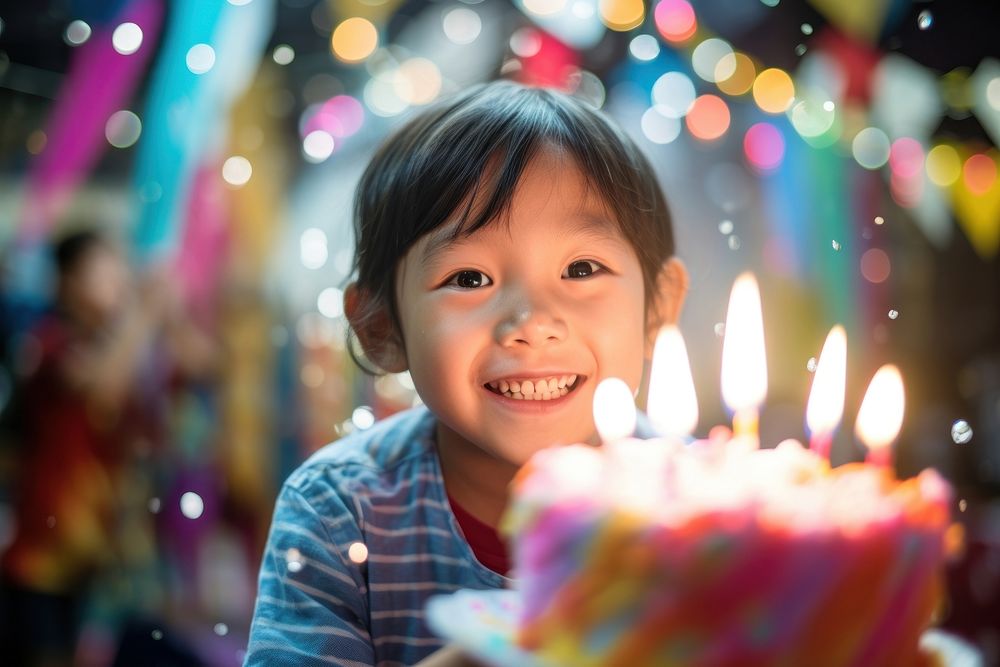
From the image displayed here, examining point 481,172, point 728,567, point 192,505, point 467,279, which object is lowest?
point 192,505

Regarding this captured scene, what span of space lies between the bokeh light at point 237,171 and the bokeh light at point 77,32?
70 centimetres

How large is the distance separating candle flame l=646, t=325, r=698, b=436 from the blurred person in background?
6.34 ft

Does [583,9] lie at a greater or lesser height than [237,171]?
greater

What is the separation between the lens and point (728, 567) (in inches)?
18.3

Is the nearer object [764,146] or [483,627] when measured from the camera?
[483,627]

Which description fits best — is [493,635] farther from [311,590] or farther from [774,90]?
[774,90]

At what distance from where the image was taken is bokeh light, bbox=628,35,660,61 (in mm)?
2227

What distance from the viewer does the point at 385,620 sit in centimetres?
98

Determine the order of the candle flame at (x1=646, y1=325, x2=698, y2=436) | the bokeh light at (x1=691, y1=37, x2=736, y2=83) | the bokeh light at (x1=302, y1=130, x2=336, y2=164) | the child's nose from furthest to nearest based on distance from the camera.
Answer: the bokeh light at (x1=302, y1=130, x2=336, y2=164), the bokeh light at (x1=691, y1=37, x2=736, y2=83), the child's nose, the candle flame at (x1=646, y1=325, x2=698, y2=436)

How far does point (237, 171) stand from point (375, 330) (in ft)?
5.93

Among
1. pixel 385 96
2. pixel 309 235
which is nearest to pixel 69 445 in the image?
pixel 309 235

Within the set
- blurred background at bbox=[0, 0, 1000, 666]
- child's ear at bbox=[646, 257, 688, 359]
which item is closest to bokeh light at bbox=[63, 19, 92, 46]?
blurred background at bbox=[0, 0, 1000, 666]

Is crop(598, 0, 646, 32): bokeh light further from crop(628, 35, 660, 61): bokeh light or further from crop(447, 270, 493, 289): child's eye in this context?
crop(447, 270, 493, 289): child's eye

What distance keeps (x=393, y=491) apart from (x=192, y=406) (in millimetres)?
1714
